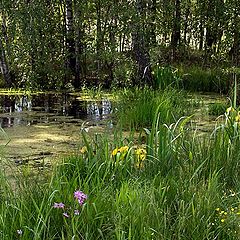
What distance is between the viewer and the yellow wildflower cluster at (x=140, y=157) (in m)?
2.53

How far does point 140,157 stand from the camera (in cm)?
254

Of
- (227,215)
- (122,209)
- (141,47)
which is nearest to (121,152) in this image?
(122,209)

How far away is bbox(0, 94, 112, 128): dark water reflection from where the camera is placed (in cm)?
534

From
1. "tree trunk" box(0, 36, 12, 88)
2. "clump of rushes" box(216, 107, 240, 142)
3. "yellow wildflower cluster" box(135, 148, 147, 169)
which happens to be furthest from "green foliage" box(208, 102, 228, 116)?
"tree trunk" box(0, 36, 12, 88)

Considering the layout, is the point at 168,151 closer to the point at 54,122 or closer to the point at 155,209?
the point at 155,209

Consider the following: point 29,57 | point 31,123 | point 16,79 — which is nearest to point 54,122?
point 31,123

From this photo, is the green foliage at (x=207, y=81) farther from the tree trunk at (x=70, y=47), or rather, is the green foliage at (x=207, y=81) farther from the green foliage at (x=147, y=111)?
the green foliage at (x=147, y=111)

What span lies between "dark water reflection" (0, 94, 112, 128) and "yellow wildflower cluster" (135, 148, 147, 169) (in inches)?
101

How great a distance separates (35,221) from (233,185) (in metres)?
1.16

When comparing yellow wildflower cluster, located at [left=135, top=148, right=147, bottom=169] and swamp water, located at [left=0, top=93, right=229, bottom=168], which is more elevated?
yellow wildflower cluster, located at [left=135, top=148, right=147, bottom=169]

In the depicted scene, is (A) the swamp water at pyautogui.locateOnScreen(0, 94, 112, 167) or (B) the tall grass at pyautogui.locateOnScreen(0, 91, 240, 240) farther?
(A) the swamp water at pyautogui.locateOnScreen(0, 94, 112, 167)

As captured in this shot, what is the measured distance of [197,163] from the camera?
99.9 inches

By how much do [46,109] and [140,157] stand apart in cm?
385

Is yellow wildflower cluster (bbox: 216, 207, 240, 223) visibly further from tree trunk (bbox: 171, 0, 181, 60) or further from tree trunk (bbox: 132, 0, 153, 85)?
tree trunk (bbox: 171, 0, 181, 60)
